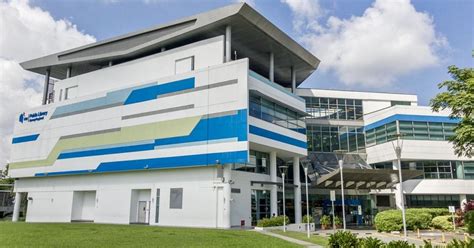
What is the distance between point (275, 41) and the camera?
128ft

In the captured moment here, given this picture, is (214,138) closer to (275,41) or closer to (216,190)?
(216,190)

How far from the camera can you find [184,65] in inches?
1485

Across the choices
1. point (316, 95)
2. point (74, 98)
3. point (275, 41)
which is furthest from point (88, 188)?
point (316, 95)

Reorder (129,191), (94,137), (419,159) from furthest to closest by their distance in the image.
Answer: (419,159) < (94,137) < (129,191)

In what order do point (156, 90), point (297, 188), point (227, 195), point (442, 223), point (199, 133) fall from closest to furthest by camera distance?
point (227, 195)
point (199, 133)
point (442, 223)
point (156, 90)
point (297, 188)

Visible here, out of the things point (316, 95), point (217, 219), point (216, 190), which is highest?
point (316, 95)

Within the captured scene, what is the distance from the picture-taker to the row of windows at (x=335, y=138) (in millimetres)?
50719

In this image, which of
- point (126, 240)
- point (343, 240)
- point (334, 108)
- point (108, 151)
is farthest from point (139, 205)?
point (334, 108)

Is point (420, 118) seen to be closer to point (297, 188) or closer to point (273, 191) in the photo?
point (297, 188)

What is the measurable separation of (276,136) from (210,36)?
12133 mm

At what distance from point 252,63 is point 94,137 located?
19.6 metres

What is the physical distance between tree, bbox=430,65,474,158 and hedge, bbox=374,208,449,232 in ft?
33.4

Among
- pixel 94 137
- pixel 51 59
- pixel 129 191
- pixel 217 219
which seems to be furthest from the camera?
pixel 51 59

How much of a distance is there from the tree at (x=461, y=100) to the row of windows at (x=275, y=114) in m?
15.2
